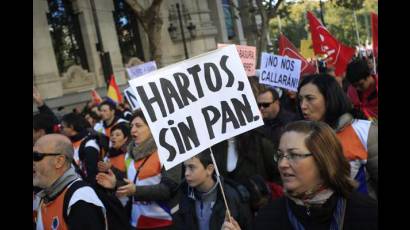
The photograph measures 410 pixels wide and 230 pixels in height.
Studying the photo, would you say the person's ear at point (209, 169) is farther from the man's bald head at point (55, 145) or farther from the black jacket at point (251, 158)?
the man's bald head at point (55, 145)

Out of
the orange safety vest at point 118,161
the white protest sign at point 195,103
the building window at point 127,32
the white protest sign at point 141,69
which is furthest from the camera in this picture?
the building window at point 127,32

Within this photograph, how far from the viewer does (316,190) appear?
2.27 m

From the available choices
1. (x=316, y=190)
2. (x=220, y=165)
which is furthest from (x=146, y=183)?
(x=316, y=190)

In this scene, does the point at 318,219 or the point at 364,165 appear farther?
the point at 364,165

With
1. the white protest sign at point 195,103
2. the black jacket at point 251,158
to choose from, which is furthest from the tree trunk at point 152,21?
the white protest sign at point 195,103

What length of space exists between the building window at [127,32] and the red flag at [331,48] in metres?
15.0

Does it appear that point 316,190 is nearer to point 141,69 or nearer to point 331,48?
Result: point 331,48

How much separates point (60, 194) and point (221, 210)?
1.06 m

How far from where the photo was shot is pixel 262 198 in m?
3.19

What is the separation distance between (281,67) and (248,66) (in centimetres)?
85

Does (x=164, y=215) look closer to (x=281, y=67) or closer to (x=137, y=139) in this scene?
(x=137, y=139)

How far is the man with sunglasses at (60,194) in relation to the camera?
277 cm
